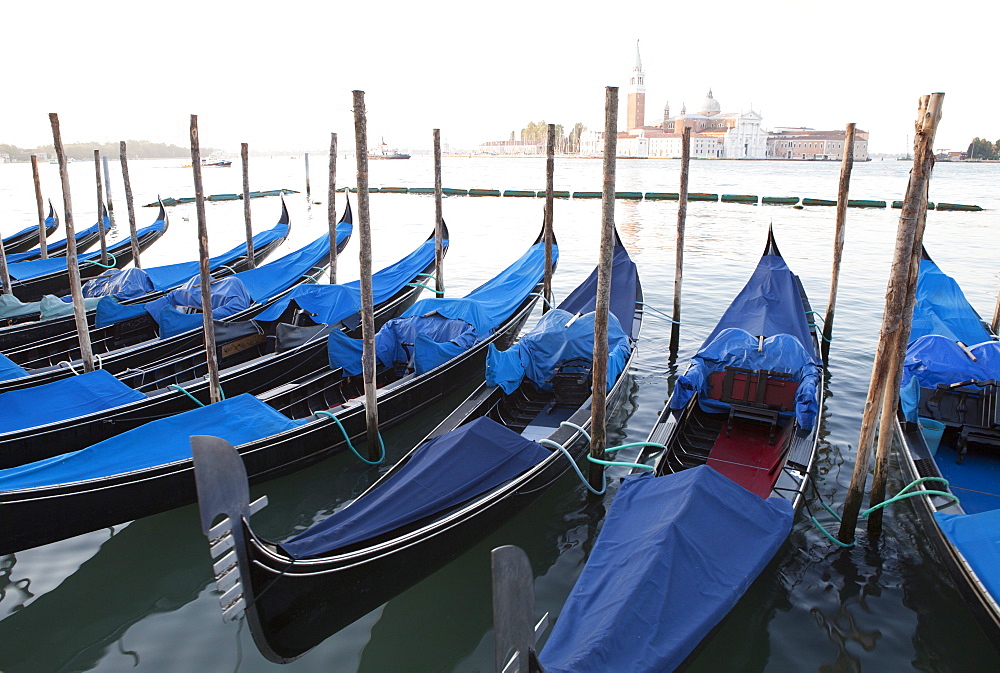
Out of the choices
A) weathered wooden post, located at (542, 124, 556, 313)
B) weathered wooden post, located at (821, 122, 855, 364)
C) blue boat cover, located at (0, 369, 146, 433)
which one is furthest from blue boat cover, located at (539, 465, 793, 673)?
weathered wooden post, located at (542, 124, 556, 313)

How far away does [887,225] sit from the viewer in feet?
61.9

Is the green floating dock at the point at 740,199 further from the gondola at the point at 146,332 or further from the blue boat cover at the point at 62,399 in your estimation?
the blue boat cover at the point at 62,399

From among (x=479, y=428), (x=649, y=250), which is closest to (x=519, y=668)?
(x=479, y=428)

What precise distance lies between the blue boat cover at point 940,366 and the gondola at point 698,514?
66 centimetres

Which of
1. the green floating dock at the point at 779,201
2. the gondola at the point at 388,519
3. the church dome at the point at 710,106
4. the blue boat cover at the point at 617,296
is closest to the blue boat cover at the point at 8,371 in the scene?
the gondola at the point at 388,519

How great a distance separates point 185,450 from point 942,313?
7.08 metres

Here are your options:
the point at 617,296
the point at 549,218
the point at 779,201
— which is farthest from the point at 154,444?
the point at 779,201

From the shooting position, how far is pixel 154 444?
4461mm

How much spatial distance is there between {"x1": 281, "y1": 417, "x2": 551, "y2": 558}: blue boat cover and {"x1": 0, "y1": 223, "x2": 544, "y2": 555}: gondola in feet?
4.12

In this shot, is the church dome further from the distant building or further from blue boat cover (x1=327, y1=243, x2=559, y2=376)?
blue boat cover (x1=327, y1=243, x2=559, y2=376)

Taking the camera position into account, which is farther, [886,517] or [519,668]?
[886,517]

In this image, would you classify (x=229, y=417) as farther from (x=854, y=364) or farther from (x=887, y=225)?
(x=887, y=225)

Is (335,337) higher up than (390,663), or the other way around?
(335,337)

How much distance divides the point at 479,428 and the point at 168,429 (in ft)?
7.27
